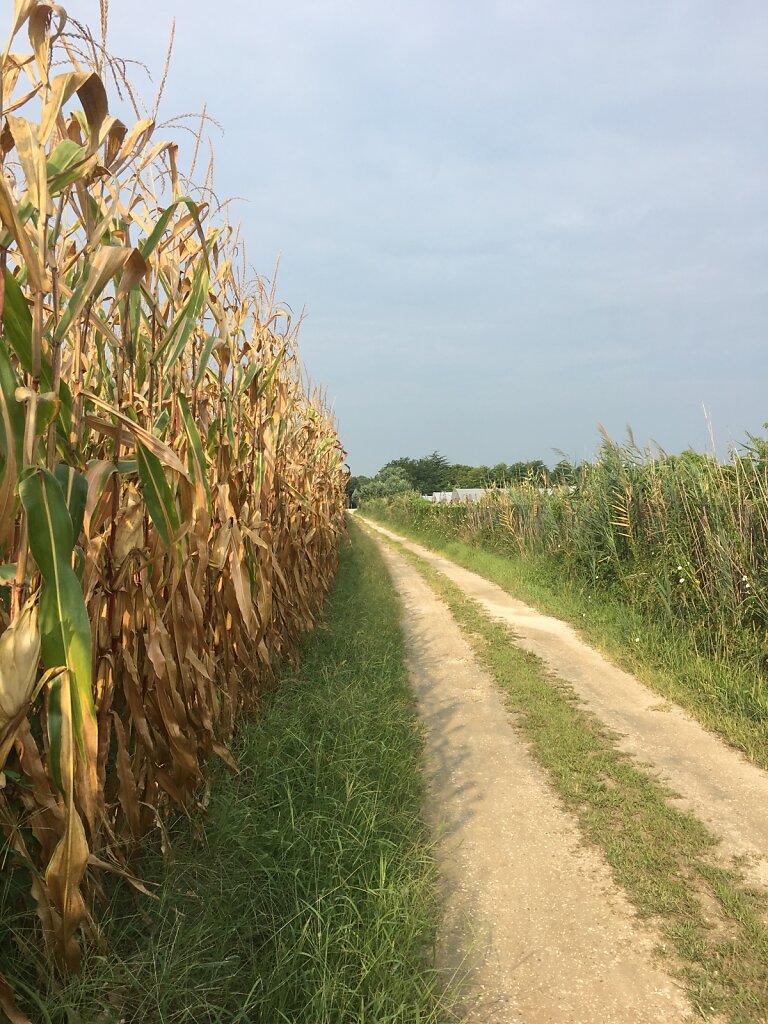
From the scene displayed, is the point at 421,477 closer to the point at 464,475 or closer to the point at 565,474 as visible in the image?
the point at 464,475

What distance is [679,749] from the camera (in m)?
4.30

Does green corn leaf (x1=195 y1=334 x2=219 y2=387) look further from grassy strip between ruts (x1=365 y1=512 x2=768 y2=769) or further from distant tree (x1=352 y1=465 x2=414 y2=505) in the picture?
distant tree (x1=352 y1=465 x2=414 y2=505)

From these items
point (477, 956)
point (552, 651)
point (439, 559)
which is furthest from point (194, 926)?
point (439, 559)

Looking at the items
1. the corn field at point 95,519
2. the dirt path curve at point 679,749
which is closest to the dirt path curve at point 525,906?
the dirt path curve at point 679,749

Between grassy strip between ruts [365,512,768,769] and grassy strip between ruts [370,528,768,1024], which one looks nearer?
grassy strip between ruts [370,528,768,1024]

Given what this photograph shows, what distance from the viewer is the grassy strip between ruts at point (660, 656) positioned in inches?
182

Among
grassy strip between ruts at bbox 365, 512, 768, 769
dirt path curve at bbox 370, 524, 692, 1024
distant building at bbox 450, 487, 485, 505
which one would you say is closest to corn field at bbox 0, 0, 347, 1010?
dirt path curve at bbox 370, 524, 692, 1024

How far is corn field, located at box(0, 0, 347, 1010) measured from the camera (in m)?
1.50

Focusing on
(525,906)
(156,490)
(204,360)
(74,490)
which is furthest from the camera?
(525,906)

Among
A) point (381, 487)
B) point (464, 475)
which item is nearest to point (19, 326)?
point (381, 487)

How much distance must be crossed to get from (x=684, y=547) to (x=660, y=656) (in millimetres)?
1250

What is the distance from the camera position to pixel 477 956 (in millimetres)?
2406

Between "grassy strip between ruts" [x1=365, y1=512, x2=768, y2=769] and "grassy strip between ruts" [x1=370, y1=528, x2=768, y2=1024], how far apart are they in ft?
2.83

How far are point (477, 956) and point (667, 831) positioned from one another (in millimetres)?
1342
